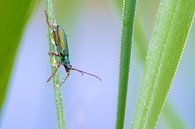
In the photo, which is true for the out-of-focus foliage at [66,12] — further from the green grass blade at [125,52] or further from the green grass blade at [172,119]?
the green grass blade at [125,52]

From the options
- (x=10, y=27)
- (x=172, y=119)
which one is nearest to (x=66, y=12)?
(x=172, y=119)

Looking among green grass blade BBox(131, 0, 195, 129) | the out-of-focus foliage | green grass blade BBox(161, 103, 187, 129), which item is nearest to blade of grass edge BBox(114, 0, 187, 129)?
green grass blade BBox(161, 103, 187, 129)

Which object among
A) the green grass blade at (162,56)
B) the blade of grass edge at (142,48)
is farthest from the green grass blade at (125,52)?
the blade of grass edge at (142,48)

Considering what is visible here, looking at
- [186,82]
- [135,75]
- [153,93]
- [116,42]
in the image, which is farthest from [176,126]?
[116,42]

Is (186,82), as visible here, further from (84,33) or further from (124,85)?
(124,85)

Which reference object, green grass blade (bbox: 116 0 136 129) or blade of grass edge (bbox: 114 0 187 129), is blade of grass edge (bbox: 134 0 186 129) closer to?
blade of grass edge (bbox: 114 0 187 129)

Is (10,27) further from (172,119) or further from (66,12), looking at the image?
(66,12)
